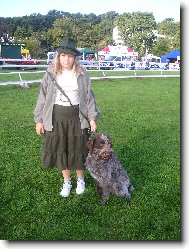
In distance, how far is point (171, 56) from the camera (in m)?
4.02

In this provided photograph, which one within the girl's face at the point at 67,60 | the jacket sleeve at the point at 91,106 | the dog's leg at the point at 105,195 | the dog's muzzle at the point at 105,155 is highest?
the girl's face at the point at 67,60

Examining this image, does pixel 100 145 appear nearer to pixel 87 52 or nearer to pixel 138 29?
pixel 87 52

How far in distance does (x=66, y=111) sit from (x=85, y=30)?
0.71 metres

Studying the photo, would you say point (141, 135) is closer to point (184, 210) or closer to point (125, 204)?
point (125, 204)

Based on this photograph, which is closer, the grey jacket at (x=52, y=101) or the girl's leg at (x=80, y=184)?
the grey jacket at (x=52, y=101)

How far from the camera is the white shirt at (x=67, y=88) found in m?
4.18

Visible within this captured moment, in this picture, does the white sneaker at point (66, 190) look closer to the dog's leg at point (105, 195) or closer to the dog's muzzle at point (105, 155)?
the dog's leg at point (105, 195)

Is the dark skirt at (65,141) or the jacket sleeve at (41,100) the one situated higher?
the jacket sleeve at (41,100)

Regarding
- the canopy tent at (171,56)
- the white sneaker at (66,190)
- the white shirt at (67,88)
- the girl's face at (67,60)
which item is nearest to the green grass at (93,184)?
the white sneaker at (66,190)

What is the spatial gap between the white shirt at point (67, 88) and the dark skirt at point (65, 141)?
0.06 m

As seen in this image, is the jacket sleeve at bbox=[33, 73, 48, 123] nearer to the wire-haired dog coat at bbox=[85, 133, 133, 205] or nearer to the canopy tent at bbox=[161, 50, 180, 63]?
the wire-haired dog coat at bbox=[85, 133, 133, 205]

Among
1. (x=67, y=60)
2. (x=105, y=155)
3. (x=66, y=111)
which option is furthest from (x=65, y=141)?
(x=67, y=60)

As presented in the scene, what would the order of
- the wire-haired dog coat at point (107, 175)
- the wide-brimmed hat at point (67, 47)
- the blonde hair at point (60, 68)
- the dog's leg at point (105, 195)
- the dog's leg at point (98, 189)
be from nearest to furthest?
the wide-brimmed hat at point (67, 47) → the blonde hair at point (60, 68) → the wire-haired dog coat at point (107, 175) → the dog's leg at point (105, 195) → the dog's leg at point (98, 189)

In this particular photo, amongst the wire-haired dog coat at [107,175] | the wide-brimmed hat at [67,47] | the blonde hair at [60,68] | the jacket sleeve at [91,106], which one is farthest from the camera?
the wire-haired dog coat at [107,175]
